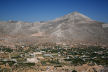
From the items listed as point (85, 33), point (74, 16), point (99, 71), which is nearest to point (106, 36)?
point (85, 33)

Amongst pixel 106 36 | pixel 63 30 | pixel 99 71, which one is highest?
pixel 63 30

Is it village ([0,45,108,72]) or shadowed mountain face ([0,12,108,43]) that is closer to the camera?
village ([0,45,108,72])

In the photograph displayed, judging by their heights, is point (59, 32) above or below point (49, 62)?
above

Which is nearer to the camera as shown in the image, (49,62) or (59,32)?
(49,62)

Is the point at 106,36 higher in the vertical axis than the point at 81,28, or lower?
lower

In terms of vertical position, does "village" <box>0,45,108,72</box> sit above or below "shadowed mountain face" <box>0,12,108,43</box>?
below

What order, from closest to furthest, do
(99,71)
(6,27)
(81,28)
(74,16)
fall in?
(99,71) < (81,28) < (6,27) < (74,16)

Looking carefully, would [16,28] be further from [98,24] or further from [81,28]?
[98,24]

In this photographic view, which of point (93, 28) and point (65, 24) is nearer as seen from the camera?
point (93, 28)

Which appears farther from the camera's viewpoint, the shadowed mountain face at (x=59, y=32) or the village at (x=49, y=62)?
the shadowed mountain face at (x=59, y=32)

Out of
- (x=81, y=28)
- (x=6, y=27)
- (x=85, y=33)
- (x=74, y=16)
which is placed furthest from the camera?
(x=74, y=16)

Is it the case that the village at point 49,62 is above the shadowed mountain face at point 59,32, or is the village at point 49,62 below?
below
